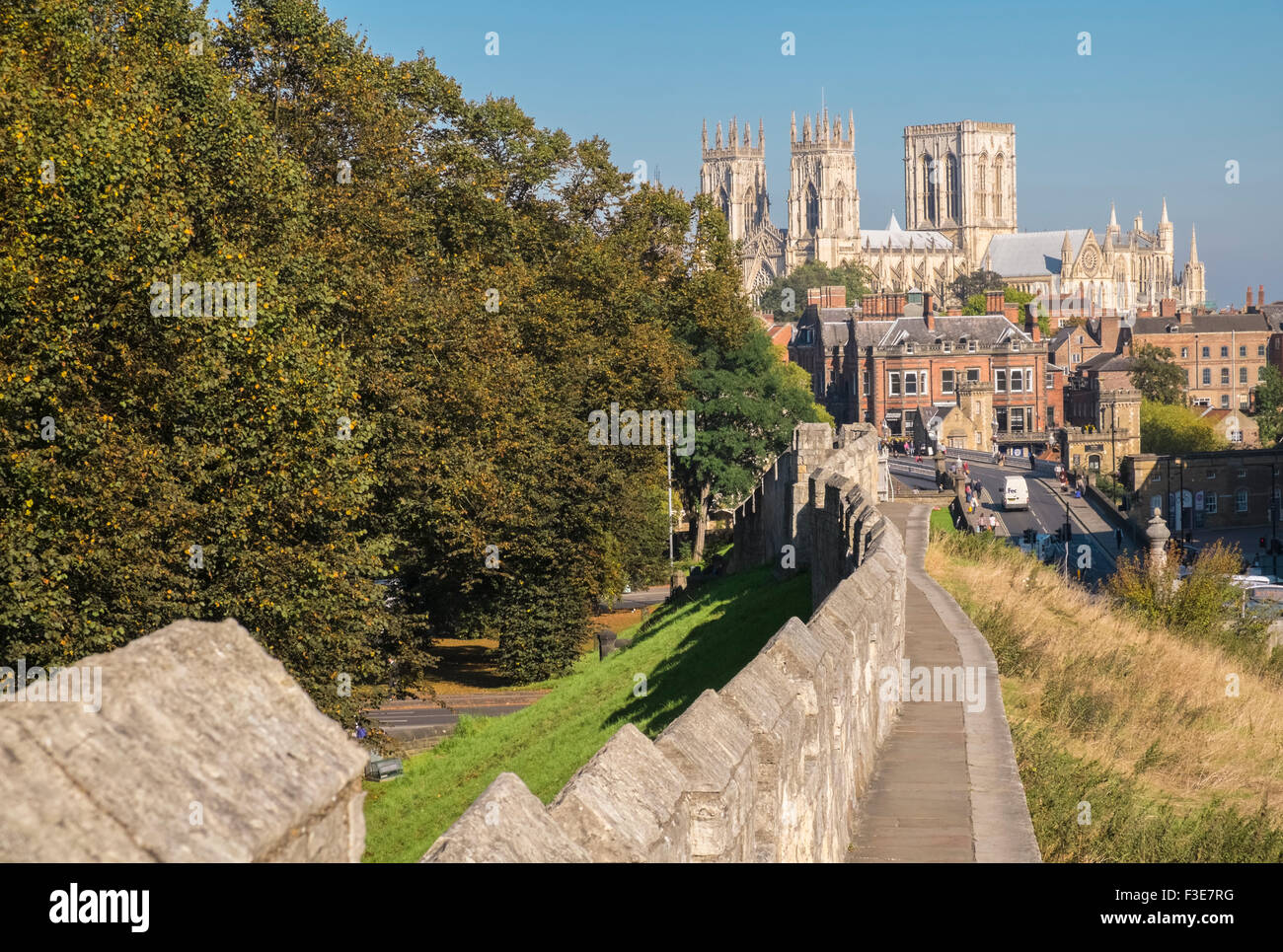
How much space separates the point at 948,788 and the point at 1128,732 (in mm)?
5221

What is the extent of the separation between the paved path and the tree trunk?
45.6 m

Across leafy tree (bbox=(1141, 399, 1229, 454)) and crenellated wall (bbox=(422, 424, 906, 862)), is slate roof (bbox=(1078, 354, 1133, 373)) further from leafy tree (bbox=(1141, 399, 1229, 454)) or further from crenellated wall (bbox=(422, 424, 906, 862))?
crenellated wall (bbox=(422, 424, 906, 862))

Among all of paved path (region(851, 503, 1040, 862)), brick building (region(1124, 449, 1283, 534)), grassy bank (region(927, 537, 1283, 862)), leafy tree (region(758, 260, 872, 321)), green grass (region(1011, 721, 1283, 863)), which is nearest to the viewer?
paved path (region(851, 503, 1040, 862))

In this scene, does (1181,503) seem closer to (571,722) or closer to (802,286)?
(571,722)

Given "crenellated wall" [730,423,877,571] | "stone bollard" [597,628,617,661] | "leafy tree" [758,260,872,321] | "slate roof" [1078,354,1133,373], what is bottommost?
"stone bollard" [597,628,617,661]

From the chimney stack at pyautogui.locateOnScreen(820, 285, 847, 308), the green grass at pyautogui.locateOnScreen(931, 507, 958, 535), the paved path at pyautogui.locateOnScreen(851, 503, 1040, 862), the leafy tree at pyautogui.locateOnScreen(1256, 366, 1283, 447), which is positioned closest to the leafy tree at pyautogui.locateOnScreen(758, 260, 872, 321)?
the chimney stack at pyautogui.locateOnScreen(820, 285, 847, 308)

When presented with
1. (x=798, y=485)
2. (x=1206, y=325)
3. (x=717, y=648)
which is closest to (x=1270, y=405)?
(x=1206, y=325)

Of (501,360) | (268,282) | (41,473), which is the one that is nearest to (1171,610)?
(501,360)

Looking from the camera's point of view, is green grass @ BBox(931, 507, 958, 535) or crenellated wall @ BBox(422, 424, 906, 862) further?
green grass @ BBox(931, 507, 958, 535)

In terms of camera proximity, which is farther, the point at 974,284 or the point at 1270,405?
the point at 974,284

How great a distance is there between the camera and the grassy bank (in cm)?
1053

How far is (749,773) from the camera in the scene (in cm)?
609

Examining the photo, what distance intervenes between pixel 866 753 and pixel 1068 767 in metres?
2.51

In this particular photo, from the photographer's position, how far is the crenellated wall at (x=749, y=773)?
145 inches
